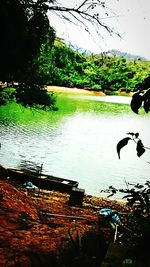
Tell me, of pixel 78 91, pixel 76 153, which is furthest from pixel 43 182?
pixel 78 91

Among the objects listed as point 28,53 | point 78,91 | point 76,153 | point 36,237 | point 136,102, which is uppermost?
point 28,53

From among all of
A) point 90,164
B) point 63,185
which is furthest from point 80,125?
point 63,185

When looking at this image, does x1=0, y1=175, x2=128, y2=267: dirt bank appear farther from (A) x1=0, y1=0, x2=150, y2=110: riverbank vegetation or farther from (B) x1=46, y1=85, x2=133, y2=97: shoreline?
(B) x1=46, y1=85, x2=133, y2=97: shoreline

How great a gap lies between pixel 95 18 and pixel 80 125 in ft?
98.6

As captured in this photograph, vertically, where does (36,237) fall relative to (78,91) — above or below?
below

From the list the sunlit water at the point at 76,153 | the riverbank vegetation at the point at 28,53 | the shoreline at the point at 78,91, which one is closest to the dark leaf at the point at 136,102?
the riverbank vegetation at the point at 28,53

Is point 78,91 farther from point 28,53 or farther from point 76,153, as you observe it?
point 28,53

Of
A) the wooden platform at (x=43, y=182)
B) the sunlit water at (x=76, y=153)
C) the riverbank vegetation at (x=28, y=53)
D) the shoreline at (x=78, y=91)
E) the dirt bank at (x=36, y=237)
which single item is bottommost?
the sunlit water at (x=76, y=153)

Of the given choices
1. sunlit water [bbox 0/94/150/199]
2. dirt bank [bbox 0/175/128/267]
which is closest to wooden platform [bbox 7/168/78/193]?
sunlit water [bbox 0/94/150/199]

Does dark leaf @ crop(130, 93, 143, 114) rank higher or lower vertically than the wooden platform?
higher

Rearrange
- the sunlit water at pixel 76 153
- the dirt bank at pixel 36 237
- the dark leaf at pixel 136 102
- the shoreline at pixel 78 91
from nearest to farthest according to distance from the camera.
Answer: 1. the dark leaf at pixel 136 102
2. the dirt bank at pixel 36 237
3. the sunlit water at pixel 76 153
4. the shoreline at pixel 78 91

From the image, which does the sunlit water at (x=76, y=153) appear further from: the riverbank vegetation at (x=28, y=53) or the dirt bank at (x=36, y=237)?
the dirt bank at (x=36, y=237)

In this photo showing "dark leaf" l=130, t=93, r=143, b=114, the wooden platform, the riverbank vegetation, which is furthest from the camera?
the wooden platform

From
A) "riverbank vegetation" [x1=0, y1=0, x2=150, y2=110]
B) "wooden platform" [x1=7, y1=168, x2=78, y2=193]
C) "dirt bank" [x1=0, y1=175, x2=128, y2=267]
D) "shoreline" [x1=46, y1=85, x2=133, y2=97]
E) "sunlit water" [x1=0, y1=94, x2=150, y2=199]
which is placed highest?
"riverbank vegetation" [x1=0, y1=0, x2=150, y2=110]
